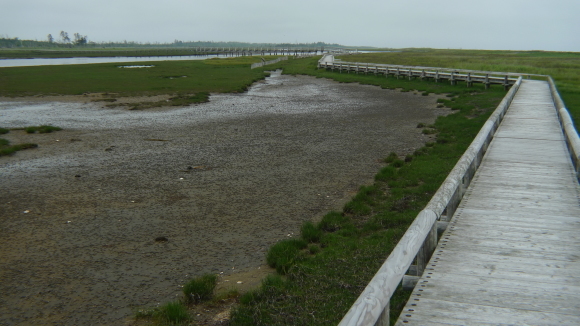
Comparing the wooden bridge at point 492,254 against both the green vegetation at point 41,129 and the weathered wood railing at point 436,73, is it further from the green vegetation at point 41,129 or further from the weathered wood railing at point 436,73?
the weathered wood railing at point 436,73

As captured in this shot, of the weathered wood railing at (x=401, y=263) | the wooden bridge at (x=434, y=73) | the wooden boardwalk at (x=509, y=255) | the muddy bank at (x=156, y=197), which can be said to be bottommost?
the muddy bank at (x=156, y=197)

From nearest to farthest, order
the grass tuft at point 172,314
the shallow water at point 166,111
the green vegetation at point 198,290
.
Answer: the grass tuft at point 172,314 → the green vegetation at point 198,290 → the shallow water at point 166,111

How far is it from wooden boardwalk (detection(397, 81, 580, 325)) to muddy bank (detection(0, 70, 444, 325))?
2.59 m

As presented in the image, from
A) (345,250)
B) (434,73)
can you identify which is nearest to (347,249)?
(345,250)

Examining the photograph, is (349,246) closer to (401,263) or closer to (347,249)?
(347,249)

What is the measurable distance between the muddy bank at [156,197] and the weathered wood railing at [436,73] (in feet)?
33.7

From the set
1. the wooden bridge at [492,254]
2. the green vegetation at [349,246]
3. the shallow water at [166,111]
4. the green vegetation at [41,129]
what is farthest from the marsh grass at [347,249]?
the green vegetation at [41,129]

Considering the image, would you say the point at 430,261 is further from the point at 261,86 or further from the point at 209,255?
the point at 261,86

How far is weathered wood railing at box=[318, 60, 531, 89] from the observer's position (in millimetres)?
28264

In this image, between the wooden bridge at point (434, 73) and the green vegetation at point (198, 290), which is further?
the wooden bridge at point (434, 73)

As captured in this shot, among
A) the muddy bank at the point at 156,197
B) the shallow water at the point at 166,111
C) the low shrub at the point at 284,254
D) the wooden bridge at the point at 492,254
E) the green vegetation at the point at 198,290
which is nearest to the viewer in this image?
the wooden bridge at the point at 492,254


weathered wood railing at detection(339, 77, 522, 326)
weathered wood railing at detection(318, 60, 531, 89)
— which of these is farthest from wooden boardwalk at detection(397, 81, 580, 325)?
weathered wood railing at detection(318, 60, 531, 89)

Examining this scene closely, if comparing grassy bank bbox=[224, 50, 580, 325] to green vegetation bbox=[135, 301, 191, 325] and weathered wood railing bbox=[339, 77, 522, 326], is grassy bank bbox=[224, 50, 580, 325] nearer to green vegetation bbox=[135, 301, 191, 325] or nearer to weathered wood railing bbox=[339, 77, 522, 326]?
green vegetation bbox=[135, 301, 191, 325]

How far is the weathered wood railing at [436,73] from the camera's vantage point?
28.3m
